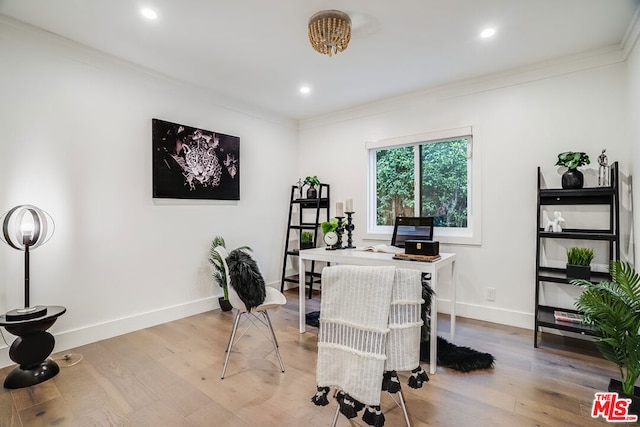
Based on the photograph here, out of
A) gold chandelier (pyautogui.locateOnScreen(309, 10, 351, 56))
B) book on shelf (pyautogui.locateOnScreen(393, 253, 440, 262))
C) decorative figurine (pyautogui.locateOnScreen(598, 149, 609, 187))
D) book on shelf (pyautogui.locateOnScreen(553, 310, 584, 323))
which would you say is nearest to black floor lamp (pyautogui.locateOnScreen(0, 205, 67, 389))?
gold chandelier (pyautogui.locateOnScreen(309, 10, 351, 56))

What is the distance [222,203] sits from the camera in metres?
3.76

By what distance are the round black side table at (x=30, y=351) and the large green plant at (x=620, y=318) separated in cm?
348

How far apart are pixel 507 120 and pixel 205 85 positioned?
3190mm

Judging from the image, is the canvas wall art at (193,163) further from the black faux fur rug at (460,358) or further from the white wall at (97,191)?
the black faux fur rug at (460,358)

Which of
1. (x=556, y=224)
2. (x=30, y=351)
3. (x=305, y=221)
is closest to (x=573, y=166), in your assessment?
(x=556, y=224)

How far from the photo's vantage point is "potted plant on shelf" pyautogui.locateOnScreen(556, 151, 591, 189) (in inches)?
102

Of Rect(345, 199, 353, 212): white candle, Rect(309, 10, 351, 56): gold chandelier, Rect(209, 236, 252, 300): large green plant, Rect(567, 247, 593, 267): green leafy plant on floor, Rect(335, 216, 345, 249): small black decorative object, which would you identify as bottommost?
Rect(209, 236, 252, 300): large green plant

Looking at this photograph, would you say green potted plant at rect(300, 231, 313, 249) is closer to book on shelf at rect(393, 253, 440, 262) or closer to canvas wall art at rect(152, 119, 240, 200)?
canvas wall art at rect(152, 119, 240, 200)

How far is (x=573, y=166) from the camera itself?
259cm

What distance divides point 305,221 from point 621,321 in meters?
3.59

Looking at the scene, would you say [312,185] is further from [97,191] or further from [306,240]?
[97,191]

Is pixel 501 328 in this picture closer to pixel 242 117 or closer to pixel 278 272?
pixel 278 272

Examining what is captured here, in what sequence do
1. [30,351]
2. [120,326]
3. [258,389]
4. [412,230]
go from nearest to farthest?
[258,389] → [30,351] → [120,326] → [412,230]

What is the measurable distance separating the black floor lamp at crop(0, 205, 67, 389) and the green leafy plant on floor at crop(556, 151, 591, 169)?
4.12m
